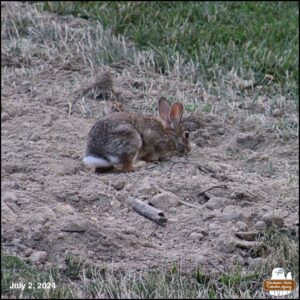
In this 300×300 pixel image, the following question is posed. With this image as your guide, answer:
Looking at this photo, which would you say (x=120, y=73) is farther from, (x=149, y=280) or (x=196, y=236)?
(x=149, y=280)

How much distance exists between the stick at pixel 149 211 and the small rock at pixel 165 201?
0.45 feet

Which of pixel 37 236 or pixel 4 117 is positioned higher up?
pixel 37 236

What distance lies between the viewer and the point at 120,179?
7.68 meters

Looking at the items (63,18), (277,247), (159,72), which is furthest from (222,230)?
(63,18)

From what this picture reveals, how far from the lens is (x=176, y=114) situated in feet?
28.8

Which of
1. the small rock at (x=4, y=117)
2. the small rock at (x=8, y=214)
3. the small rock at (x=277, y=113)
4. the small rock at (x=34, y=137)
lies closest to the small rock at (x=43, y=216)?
the small rock at (x=8, y=214)

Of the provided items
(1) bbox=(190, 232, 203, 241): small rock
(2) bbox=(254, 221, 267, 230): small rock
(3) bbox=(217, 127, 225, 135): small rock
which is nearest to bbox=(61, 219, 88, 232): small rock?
(1) bbox=(190, 232, 203, 241): small rock

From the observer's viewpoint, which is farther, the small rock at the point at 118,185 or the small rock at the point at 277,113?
the small rock at the point at 277,113

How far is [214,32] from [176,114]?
99.8 inches

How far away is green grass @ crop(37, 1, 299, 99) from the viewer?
10406 mm

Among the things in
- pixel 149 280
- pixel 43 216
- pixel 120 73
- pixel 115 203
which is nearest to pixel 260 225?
pixel 115 203

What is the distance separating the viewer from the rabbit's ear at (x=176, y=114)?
8.75 meters

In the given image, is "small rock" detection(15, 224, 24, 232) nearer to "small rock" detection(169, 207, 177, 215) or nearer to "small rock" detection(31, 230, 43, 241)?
"small rock" detection(31, 230, 43, 241)

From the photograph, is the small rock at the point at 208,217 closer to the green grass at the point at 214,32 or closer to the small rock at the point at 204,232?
the small rock at the point at 204,232
